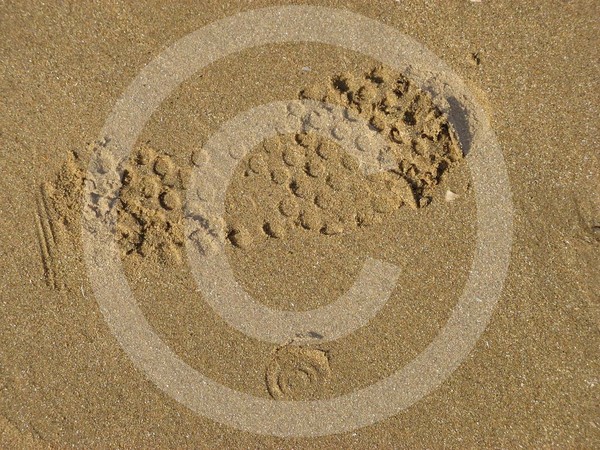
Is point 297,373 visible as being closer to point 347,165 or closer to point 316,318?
point 316,318

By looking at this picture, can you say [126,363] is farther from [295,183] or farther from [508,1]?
[508,1]

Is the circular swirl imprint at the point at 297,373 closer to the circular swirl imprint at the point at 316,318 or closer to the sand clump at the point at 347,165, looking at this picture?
the circular swirl imprint at the point at 316,318

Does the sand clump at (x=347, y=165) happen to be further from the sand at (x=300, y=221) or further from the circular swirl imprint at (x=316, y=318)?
the circular swirl imprint at (x=316, y=318)

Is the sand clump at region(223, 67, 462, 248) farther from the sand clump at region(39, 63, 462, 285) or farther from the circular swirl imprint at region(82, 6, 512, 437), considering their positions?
the circular swirl imprint at region(82, 6, 512, 437)

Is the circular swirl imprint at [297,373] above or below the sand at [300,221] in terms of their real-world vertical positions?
below

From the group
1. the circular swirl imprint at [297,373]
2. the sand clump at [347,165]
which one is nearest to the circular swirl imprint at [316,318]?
the circular swirl imprint at [297,373]

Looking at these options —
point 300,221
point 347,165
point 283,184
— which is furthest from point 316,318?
point 347,165

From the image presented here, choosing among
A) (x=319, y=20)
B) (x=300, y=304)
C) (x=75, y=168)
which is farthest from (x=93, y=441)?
(x=319, y=20)

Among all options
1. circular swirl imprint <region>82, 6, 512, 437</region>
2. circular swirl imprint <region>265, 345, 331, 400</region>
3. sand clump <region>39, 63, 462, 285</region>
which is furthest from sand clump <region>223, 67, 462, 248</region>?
circular swirl imprint <region>265, 345, 331, 400</region>

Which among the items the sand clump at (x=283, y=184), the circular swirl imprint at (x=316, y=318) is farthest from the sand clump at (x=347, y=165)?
the circular swirl imprint at (x=316, y=318)
